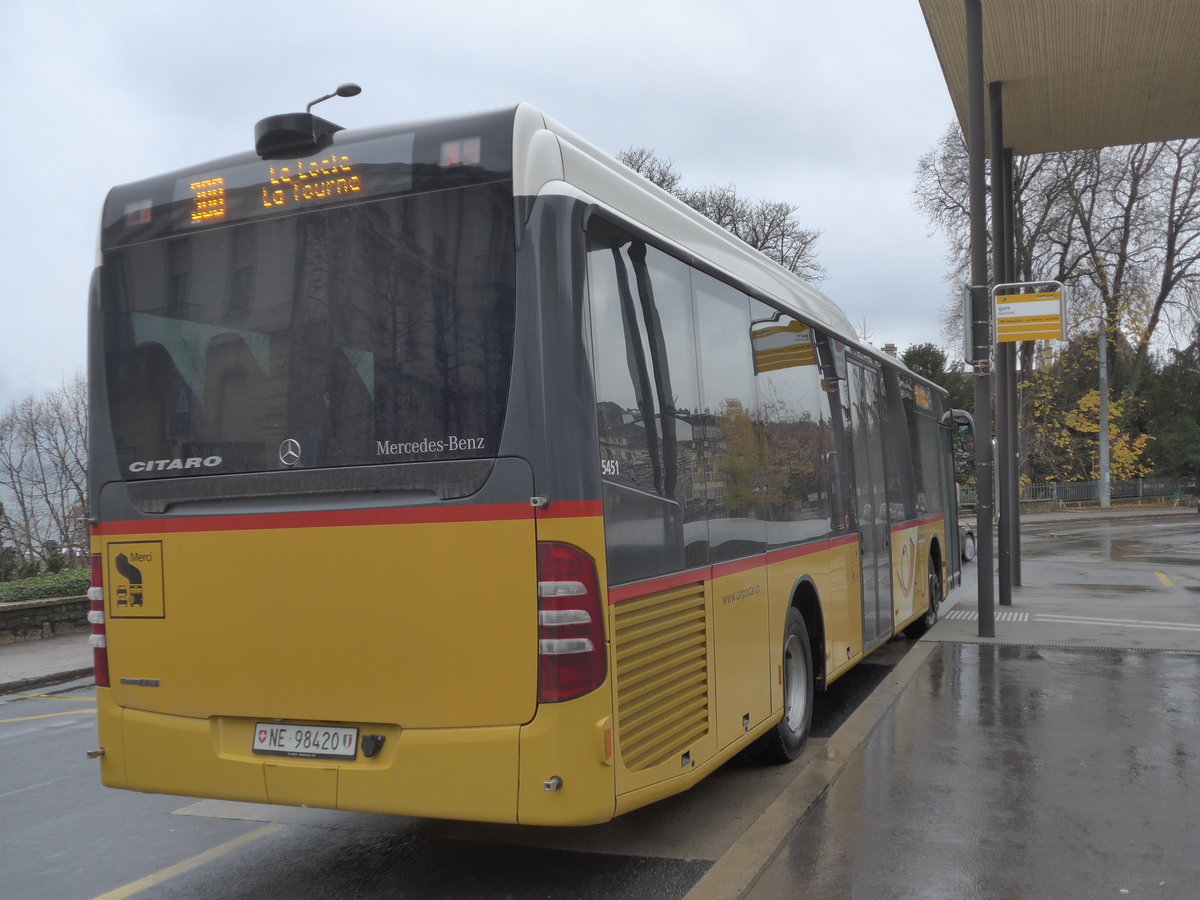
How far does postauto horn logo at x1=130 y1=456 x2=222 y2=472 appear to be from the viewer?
457 centimetres

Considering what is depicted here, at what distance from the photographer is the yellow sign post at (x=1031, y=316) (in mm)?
11531

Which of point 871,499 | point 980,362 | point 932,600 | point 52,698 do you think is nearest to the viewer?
point 871,499

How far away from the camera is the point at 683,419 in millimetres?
4996

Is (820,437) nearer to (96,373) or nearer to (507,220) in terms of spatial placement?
(507,220)

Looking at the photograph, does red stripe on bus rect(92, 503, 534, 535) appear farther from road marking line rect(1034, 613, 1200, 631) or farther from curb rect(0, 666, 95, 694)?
road marking line rect(1034, 613, 1200, 631)

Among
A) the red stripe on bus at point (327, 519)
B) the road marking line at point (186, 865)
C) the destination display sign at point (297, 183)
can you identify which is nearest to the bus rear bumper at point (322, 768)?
the road marking line at point (186, 865)

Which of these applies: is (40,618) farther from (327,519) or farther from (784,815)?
(784,815)

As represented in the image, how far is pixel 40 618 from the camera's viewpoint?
1477 cm

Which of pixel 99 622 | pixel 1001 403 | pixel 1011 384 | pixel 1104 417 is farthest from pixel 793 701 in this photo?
pixel 1104 417

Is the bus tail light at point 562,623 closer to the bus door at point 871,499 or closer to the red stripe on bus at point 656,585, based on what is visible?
the red stripe on bus at point 656,585

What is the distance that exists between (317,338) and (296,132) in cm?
90

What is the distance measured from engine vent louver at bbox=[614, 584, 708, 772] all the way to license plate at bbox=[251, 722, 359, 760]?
42.5 inches

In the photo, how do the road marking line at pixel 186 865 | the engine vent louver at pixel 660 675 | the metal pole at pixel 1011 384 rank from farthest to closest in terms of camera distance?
the metal pole at pixel 1011 384, the road marking line at pixel 186 865, the engine vent louver at pixel 660 675

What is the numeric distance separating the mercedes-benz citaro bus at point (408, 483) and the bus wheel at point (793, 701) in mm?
1095
